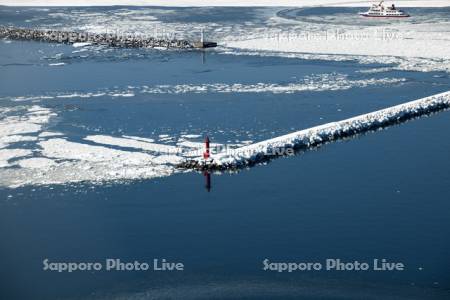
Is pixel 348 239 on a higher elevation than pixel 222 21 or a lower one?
lower

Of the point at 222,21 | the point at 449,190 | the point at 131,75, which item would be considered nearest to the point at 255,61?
the point at 131,75

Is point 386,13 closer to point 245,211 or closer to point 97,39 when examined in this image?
point 97,39

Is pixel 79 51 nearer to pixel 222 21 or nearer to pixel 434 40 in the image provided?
pixel 222 21

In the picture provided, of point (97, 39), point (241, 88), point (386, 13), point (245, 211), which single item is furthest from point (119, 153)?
point (386, 13)

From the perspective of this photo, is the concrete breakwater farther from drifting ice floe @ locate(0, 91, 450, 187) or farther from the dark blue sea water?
drifting ice floe @ locate(0, 91, 450, 187)

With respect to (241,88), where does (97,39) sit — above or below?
above

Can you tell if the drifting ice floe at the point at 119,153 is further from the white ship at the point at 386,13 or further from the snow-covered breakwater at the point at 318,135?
the white ship at the point at 386,13

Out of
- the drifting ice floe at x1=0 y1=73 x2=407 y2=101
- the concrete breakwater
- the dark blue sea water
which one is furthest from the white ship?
the dark blue sea water
